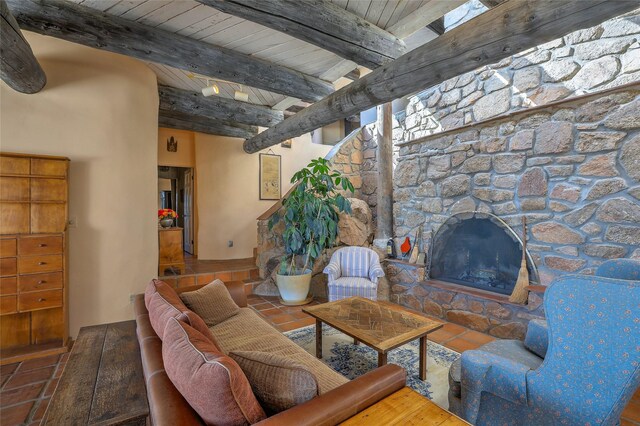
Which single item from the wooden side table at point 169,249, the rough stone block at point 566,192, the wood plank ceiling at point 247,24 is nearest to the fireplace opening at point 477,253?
the rough stone block at point 566,192

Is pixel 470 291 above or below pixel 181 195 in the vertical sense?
below

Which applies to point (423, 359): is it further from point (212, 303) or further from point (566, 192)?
point (566, 192)

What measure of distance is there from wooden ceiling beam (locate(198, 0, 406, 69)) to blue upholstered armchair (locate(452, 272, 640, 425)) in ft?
6.38

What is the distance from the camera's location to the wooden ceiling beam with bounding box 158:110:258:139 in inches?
176

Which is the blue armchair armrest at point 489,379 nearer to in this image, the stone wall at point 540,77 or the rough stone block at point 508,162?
the rough stone block at point 508,162

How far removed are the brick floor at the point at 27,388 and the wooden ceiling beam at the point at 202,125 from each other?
3434mm

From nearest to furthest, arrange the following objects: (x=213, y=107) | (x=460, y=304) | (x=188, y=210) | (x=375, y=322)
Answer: (x=375, y=322) → (x=460, y=304) → (x=213, y=107) → (x=188, y=210)

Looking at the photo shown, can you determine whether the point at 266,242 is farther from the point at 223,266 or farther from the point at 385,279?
the point at 385,279

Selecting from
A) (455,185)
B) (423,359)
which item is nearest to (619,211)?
(455,185)

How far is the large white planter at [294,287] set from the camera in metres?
3.63

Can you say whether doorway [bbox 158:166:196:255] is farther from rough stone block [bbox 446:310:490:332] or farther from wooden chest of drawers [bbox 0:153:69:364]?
rough stone block [bbox 446:310:490:332]

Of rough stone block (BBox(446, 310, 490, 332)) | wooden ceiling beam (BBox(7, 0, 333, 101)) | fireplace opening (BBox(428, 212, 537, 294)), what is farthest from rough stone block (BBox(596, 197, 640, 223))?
wooden ceiling beam (BBox(7, 0, 333, 101))

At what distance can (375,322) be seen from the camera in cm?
214

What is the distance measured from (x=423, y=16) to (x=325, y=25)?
0.76 meters
